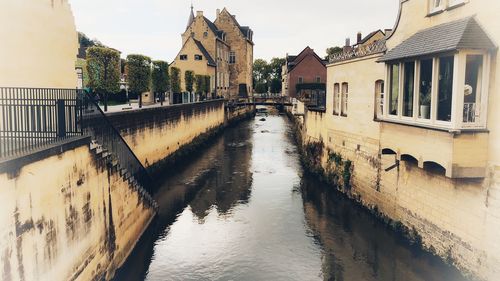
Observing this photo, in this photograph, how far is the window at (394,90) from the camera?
548 inches

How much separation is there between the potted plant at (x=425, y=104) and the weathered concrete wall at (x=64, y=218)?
939cm

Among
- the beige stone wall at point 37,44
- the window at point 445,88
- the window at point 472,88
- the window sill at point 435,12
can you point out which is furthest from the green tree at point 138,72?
the window at point 472,88

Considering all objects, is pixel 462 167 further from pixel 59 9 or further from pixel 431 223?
pixel 59 9

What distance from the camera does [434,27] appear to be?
12445 mm

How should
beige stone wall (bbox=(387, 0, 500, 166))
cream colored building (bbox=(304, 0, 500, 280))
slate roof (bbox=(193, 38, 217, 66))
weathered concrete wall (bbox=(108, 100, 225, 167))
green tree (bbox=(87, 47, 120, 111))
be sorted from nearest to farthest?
beige stone wall (bbox=(387, 0, 500, 166)) → cream colored building (bbox=(304, 0, 500, 280)) → green tree (bbox=(87, 47, 120, 111)) → weathered concrete wall (bbox=(108, 100, 225, 167)) → slate roof (bbox=(193, 38, 217, 66))

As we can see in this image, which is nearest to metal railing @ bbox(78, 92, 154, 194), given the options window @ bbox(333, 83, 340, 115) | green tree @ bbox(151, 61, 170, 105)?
window @ bbox(333, 83, 340, 115)

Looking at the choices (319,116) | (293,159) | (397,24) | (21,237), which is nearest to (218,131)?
(293,159)

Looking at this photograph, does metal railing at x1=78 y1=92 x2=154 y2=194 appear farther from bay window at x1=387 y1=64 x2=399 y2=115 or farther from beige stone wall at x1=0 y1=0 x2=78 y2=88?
bay window at x1=387 y1=64 x2=399 y2=115

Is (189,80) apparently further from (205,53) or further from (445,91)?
(445,91)

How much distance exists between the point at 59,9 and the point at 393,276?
13642 mm

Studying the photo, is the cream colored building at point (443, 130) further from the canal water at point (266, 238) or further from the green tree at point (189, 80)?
the green tree at point (189, 80)

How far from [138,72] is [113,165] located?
15.4m

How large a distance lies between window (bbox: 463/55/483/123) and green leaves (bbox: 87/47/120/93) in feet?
52.0

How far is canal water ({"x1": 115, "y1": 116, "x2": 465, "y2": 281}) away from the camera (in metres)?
12.0
